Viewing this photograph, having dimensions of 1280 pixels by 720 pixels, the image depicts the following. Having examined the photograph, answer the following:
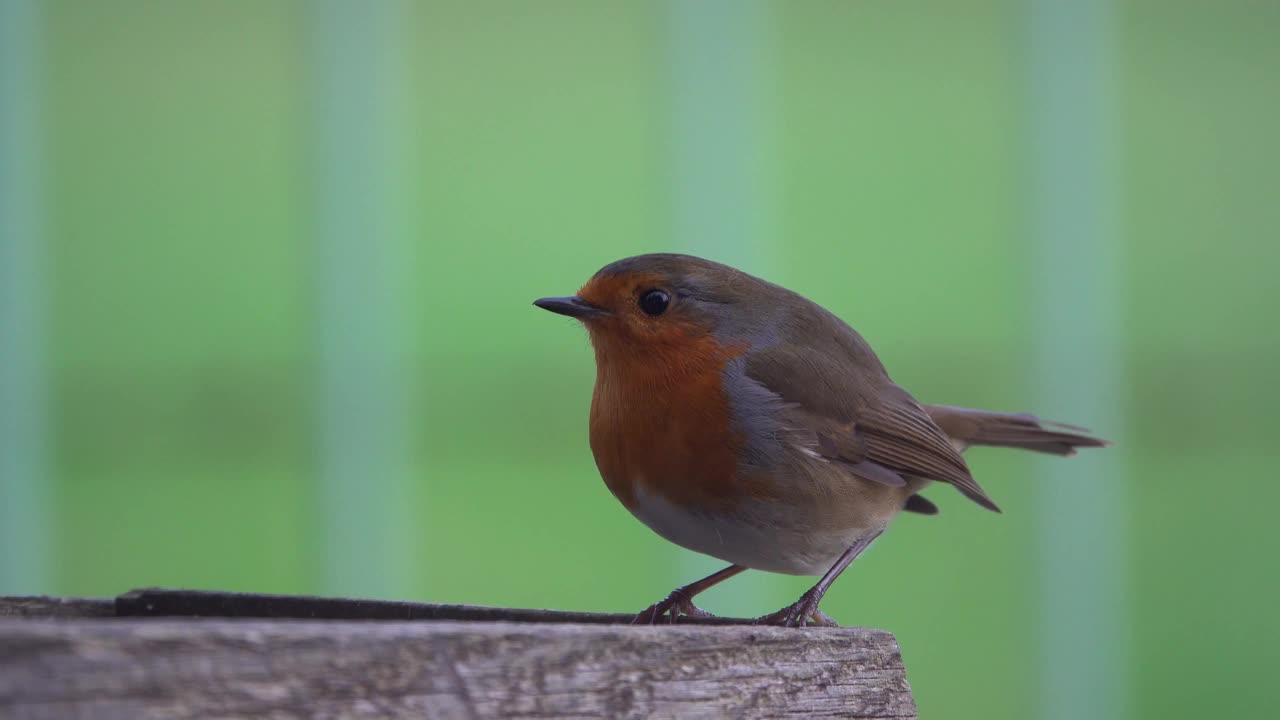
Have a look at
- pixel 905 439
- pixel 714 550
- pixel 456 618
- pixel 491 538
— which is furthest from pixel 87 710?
pixel 491 538

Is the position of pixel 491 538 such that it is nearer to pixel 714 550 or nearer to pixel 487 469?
pixel 487 469

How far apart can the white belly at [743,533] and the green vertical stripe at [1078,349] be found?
414 cm

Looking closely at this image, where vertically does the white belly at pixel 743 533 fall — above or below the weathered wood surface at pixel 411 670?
below

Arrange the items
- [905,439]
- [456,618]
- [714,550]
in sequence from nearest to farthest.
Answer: [456,618]
[714,550]
[905,439]

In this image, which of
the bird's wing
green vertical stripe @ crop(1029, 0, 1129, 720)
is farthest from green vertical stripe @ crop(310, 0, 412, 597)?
the bird's wing

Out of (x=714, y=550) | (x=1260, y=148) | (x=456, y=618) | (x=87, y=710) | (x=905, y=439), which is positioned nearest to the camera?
(x=87, y=710)

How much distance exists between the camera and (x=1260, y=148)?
21.4 ft

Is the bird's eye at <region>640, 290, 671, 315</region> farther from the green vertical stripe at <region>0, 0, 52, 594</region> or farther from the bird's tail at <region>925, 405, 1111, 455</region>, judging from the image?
the green vertical stripe at <region>0, 0, 52, 594</region>

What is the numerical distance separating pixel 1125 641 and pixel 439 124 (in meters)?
3.93

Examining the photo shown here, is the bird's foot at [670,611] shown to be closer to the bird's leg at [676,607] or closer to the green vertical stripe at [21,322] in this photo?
the bird's leg at [676,607]

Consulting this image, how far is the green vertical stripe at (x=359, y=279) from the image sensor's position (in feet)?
20.7

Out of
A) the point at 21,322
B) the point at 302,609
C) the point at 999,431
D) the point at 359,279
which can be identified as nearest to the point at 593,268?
the point at 359,279

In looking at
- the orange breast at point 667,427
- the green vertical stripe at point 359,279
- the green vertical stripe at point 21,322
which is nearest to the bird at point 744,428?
the orange breast at point 667,427

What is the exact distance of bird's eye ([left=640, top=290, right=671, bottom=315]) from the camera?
2588 millimetres
